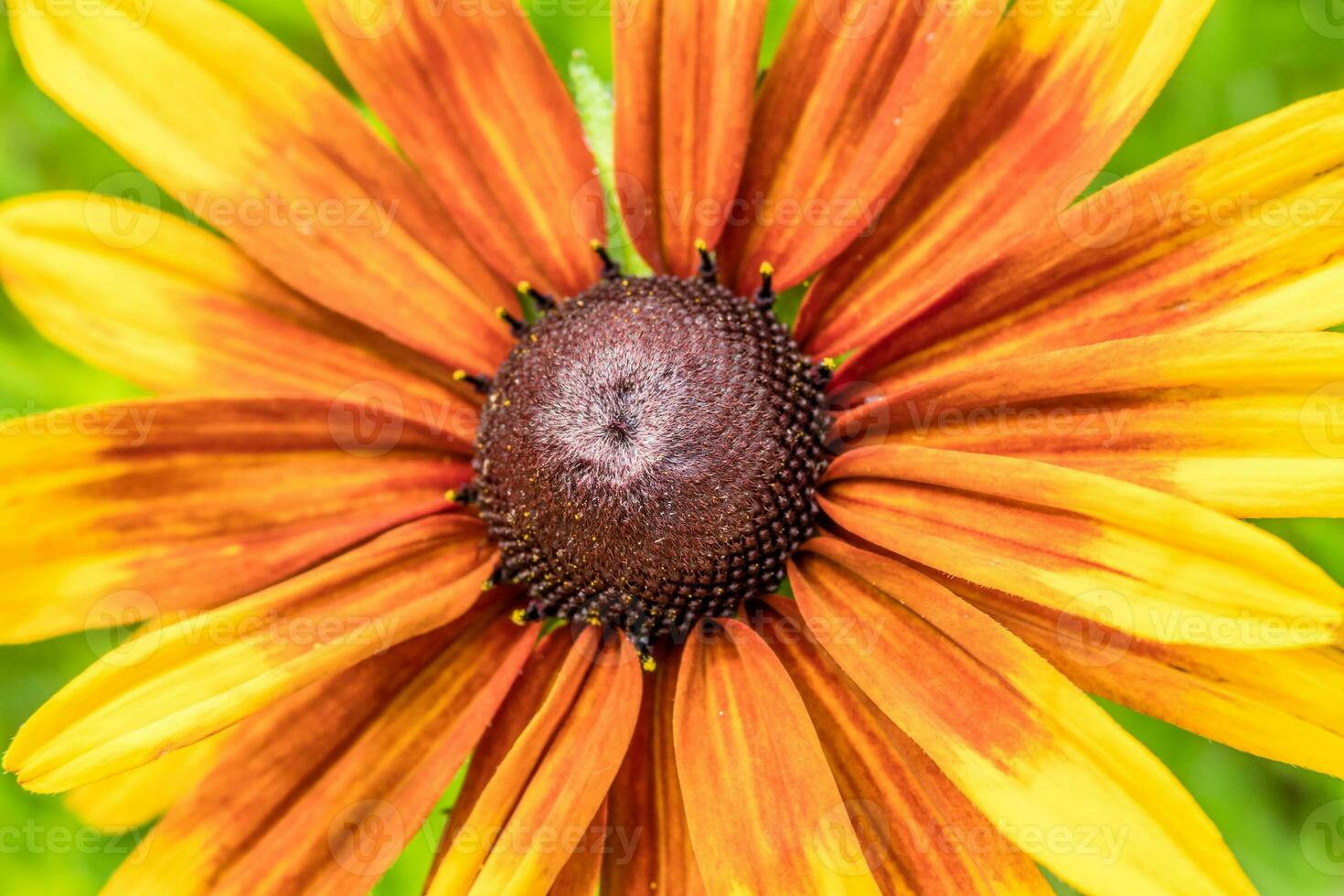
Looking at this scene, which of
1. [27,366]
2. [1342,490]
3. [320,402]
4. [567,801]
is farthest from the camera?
[27,366]

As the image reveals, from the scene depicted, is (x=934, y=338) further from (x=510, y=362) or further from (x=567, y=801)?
(x=567, y=801)

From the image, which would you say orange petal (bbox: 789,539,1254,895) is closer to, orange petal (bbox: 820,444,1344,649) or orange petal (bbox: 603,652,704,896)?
orange petal (bbox: 820,444,1344,649)

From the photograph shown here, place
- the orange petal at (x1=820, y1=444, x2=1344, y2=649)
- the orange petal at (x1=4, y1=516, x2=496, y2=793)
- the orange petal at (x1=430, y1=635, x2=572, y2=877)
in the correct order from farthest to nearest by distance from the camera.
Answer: the orange petal at (x1=430, y1=635, x2=572, y2=877) < the orange petal at (x1=4, y1=516, x2=496, y2=793) < the orange petal at (x1=820, y1=444, x2=1344, y2=649)

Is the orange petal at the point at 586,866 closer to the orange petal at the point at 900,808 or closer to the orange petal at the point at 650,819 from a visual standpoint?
the orange petal at the point at 650,819

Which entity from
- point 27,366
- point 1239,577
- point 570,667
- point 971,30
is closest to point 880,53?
point 971,30

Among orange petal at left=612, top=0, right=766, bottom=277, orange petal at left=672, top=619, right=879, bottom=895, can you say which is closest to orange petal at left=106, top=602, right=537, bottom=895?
orange petal at left=672, top=619, right=879, bottom=895

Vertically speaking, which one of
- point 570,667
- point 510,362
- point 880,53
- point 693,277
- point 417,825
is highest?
point 880,53
